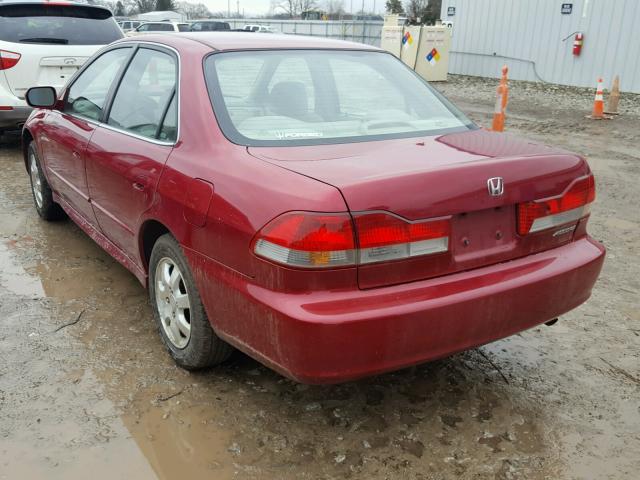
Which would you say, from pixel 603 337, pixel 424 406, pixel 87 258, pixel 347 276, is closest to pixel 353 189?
pixel 347 276

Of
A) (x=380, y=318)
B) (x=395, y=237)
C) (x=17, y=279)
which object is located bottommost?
(x=17, y=279)

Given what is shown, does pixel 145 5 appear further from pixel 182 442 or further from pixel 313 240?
pixel 313 240

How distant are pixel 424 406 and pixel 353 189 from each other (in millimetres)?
1243

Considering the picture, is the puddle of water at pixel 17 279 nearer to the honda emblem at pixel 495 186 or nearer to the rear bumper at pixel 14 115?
the honda emblem at pixel 495 186

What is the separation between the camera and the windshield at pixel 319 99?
2.94m

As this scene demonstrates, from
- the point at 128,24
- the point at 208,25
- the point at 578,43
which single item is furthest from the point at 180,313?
the point at 128,24

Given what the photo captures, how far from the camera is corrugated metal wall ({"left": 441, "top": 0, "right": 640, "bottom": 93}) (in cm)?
1636

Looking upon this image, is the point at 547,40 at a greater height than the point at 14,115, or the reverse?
the point at 547,40

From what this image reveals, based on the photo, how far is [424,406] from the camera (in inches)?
117

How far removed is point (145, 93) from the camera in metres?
3.54

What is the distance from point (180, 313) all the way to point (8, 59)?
18.5 ft

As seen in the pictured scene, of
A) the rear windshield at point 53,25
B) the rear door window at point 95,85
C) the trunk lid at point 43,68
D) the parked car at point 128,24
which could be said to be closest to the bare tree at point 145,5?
the parked car at point 128,24

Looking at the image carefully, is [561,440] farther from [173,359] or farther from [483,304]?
[173,359]

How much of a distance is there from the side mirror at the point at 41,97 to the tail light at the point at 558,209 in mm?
3521
